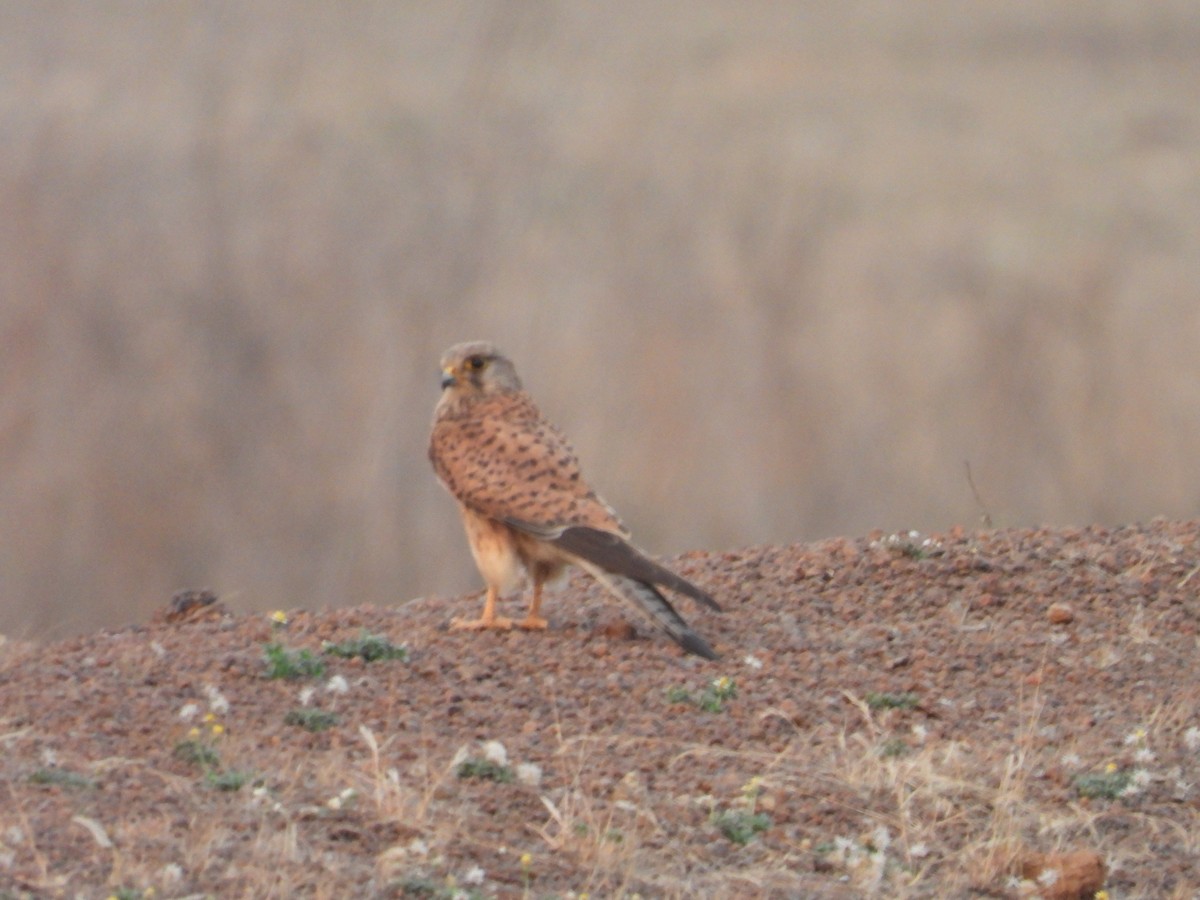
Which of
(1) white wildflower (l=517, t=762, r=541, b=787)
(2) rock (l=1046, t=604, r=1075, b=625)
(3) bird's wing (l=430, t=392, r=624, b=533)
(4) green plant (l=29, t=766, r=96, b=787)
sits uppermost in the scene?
(3) bird's wing (l=430, t=392, r=624, b=533)

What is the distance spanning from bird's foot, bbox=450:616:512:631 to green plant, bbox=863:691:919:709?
0.96 m

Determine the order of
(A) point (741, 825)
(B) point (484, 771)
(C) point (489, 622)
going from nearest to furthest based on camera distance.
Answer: (A) point (741, 825)
(B) point (484, 771)
(C) point (489, 622)

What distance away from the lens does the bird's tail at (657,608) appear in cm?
477

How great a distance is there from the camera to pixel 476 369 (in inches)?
213

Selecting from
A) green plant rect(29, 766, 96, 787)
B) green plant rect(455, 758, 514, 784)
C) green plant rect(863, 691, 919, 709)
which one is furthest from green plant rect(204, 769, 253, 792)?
green plant rect(863, 691, 919, 709)

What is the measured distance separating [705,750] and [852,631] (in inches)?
47.0

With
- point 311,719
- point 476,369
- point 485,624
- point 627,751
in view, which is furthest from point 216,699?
point 476,369

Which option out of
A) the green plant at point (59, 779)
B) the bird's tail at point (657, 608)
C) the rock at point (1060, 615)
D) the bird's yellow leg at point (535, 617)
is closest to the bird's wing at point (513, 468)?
the bird's tail at point (657, 608)

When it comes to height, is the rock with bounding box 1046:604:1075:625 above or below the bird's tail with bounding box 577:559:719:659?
below

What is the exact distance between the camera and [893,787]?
4.08m

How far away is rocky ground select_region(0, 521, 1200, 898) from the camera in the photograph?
350cm

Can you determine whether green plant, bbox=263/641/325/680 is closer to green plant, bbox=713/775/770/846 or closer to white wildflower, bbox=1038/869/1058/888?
green plant, bbox=713/775/770/846

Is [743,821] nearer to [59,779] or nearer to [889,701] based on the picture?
[889,701]

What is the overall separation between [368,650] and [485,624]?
0.47m
